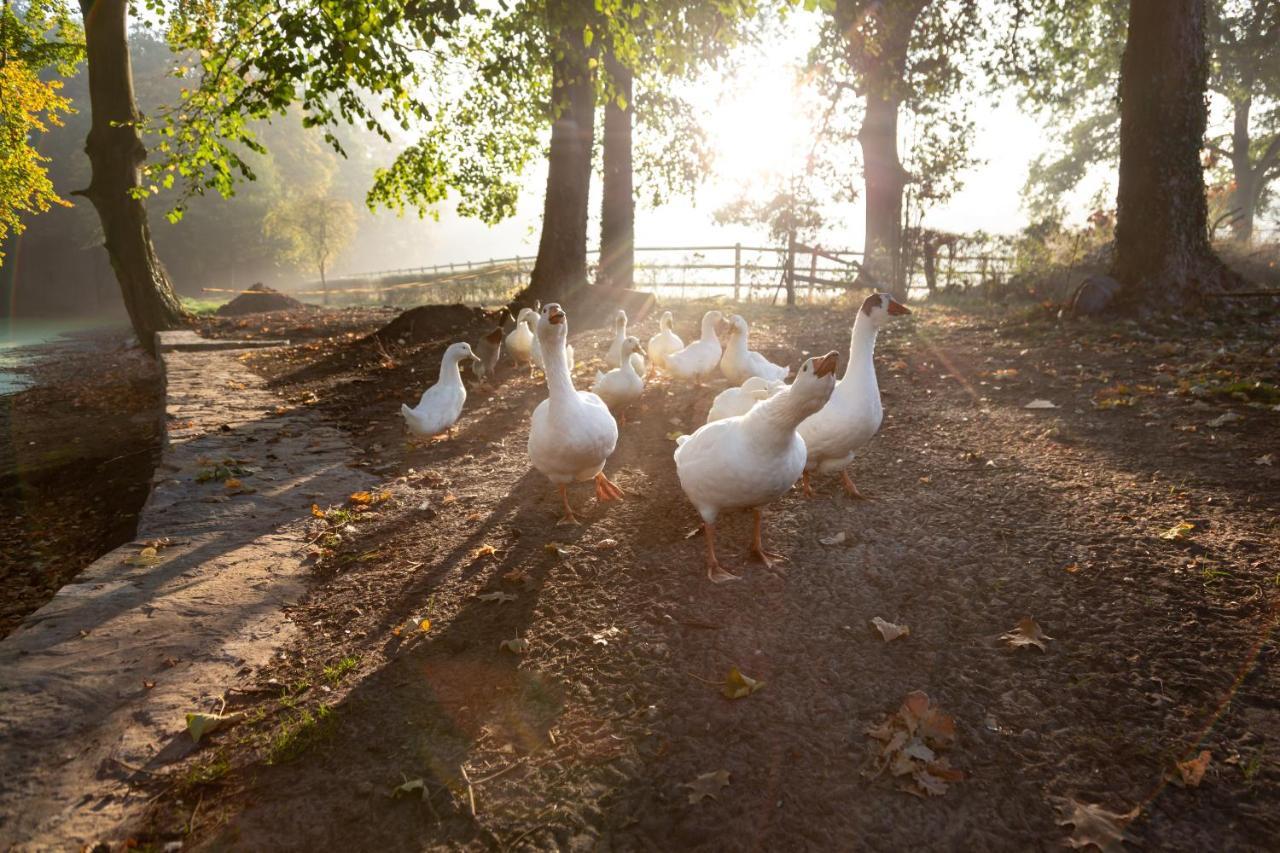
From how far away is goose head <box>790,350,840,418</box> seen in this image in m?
3.08

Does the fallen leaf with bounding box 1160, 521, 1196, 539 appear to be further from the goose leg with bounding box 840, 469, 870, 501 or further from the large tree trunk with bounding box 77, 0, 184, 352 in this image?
the large tree trunk with bounding box 77, 0, 184, 352

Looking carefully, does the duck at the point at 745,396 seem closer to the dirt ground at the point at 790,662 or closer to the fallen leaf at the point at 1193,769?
the dirt ground at the point at 790,662

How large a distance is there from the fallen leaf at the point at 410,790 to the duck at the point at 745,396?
3471 mm

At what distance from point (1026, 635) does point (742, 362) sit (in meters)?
4.48

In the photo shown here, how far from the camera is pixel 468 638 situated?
3.19 metres

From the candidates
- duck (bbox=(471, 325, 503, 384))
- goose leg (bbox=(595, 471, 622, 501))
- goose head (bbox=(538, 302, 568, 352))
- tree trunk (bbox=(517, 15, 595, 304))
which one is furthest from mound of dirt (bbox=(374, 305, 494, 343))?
goose head (bbox=(538, 302, 568, 352))

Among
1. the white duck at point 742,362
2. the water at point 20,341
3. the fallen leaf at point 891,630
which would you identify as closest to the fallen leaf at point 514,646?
the fallen leaf at point 891,630

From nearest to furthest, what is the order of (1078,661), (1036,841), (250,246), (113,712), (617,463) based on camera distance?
(1036,841), (113,712), (1078,661), (617,463), (250,246)

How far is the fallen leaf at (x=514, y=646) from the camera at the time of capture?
3041mm

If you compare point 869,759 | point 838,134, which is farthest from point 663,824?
point 838,134

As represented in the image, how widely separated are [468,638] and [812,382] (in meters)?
2.19

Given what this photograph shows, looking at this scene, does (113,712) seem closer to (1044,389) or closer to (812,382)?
(812,382)

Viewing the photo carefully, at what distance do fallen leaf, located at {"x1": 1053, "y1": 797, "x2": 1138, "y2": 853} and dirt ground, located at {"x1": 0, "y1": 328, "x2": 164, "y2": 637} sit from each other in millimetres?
5744

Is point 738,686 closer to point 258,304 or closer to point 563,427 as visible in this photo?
point 563,427
